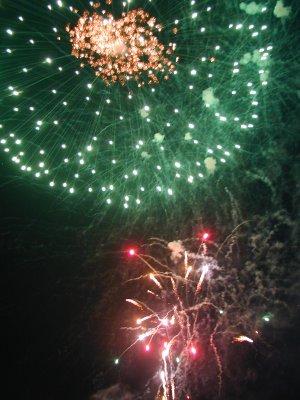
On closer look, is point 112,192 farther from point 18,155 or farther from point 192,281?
point 192,281

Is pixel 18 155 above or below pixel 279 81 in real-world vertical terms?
below

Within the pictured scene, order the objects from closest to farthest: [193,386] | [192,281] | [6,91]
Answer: [6,91], [192,281], [193,386]

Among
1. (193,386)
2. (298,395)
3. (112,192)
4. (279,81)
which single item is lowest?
(298,395)

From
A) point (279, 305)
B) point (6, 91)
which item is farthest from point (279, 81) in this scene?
point (279, 305)

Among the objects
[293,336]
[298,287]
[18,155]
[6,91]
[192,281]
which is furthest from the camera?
[293,336]

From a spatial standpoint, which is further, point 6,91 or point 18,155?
point 18,155

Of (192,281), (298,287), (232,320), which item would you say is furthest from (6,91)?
(298,287)

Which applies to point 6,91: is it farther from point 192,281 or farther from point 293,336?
point 293,336

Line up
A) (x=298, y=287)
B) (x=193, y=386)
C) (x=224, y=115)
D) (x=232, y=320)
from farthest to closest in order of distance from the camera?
(x=193, y=386) < (x=298, y=287) < (x=232, y=320) < (x=224, y=115)

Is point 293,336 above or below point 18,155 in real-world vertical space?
below

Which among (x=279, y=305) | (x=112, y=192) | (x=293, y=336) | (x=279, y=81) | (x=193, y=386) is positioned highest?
(x=279, y=81)
